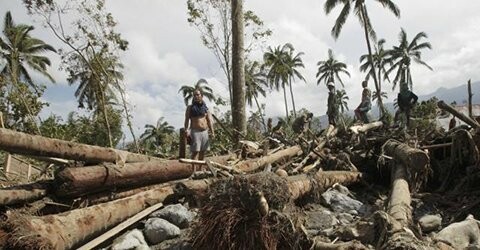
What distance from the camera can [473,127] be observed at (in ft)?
24.0

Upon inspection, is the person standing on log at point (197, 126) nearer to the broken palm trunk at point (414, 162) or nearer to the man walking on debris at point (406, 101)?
the broken palm trunk at point (414, 162)

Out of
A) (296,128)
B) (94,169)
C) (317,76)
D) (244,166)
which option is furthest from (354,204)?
(317,76)

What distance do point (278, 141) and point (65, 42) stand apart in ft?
42.3

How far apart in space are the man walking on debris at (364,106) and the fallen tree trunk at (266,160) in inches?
115

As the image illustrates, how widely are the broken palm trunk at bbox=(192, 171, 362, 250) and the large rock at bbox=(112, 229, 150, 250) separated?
719mm

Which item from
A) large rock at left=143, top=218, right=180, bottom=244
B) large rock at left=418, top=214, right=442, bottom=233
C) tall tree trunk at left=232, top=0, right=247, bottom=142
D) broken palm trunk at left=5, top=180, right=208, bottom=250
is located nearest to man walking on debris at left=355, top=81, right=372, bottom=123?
tall tree trunk at left=232, top=0, right=247, bottom=142

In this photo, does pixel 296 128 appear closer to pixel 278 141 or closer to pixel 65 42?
pixel 278 141

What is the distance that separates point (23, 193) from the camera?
16.4 ft

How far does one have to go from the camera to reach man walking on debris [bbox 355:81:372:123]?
11070mm

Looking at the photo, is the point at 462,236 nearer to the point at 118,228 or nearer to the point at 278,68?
the point at 118,228

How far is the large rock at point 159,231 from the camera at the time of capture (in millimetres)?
4887

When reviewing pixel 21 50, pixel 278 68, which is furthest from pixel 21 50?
pixel 278 68

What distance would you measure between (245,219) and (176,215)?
1338mm

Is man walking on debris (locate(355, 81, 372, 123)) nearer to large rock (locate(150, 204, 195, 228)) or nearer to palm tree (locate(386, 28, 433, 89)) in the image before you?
large rock (locate(150, 204, 195, 228))
